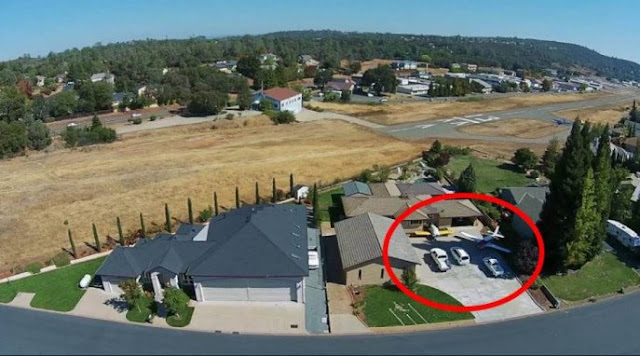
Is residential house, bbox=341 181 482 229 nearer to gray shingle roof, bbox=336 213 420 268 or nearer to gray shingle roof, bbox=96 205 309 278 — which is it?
gray shingle roof, bbox=336 213 420 268

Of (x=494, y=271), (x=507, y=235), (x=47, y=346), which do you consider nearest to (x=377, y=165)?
(x=507, y=235)

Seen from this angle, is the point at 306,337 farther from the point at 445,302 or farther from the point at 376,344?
the point at 445,302

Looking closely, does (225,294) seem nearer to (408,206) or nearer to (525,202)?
(408,206)

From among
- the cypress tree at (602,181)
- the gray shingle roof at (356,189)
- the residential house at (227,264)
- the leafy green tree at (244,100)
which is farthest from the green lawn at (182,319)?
the leafy green tree at (244,100)

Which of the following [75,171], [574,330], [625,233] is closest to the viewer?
[574,330]

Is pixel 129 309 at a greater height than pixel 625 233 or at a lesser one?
lesser

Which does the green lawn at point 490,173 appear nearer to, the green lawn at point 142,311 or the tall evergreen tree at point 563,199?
the tall evergreen tree at point 563,199
